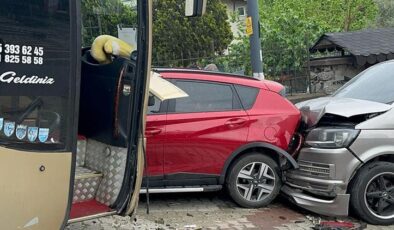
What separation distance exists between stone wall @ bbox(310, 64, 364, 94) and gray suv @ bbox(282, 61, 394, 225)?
332 inches

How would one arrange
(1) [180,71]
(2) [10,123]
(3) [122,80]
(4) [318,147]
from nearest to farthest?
(2) [10,123], (3) [122,80], (4) [318,147], (1) [180,71]

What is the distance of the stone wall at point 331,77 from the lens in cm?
1459

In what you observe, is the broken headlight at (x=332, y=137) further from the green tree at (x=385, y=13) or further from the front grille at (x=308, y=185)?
the green tree at (x=385, y=13)

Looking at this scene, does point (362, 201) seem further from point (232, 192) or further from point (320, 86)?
point (320, 86)

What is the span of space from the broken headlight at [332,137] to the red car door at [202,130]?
2.81 feet

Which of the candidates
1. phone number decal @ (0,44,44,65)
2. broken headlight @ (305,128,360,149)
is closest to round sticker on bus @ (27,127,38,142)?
phone number decal @ (0,44,44,65)

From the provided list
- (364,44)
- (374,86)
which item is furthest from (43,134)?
(364,44)

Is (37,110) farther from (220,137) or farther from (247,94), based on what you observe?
(247,94)

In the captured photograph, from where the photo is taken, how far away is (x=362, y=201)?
5945mm

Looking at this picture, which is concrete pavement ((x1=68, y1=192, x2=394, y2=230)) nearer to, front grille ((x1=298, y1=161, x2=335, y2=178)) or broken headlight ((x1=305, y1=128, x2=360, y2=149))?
front grille ((x1=298, y1=161, x2=335, y2=178))

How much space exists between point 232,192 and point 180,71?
1644 mm

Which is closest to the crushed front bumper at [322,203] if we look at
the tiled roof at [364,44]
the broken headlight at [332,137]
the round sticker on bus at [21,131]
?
the broken headlight at [332,137]

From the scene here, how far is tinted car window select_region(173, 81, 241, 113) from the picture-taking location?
21.0ft

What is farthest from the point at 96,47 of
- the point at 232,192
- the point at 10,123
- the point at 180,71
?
the point at 232,192
